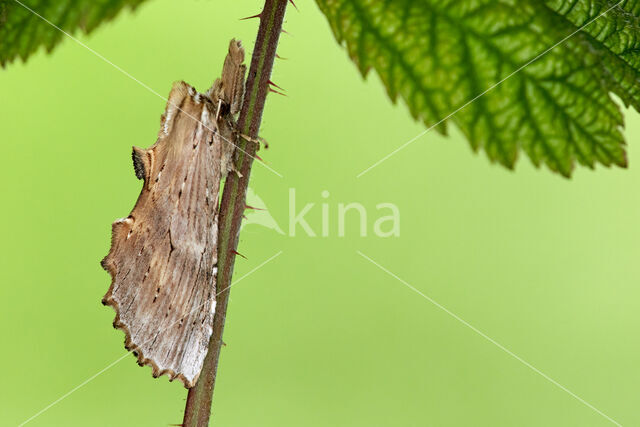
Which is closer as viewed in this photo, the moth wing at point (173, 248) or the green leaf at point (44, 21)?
the green leaf at point (44, 21)

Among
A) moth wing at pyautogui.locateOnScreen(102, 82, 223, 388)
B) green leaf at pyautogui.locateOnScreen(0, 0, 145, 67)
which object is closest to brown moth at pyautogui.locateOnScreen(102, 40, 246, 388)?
moth wing at pyautogui.locateOnScreen(102, 82, 223, 388)

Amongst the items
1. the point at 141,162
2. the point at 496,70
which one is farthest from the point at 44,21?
the point at 496,70

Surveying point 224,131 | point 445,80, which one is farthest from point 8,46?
point 445,80

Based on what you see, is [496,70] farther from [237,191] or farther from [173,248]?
[173,248]

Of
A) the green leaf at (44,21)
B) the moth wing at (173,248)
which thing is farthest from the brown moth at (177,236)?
the green leaf at (44,21)

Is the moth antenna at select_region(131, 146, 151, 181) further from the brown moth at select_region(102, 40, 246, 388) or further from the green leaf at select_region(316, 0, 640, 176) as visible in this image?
the green leaf at select_region(316, 0, 640, 176)

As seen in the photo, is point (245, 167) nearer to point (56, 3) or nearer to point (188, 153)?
point (188, 153)

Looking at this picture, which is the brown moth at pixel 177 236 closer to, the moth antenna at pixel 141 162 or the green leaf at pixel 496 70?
the moth antenna at pixel 141 162
